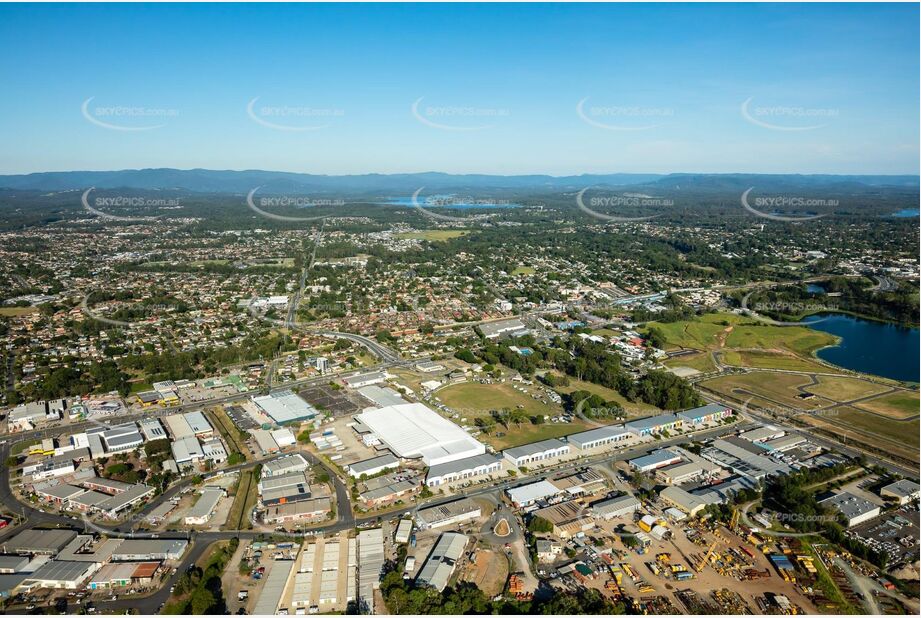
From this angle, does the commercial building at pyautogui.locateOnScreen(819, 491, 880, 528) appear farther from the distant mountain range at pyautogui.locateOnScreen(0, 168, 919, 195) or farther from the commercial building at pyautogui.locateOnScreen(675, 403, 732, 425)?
the distant mountain range at pyautogui.locateOnScreen(0, 168, 919, 195)

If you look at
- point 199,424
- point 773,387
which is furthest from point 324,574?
point 773,387

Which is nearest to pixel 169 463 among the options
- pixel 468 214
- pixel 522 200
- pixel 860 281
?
pixel 860 281

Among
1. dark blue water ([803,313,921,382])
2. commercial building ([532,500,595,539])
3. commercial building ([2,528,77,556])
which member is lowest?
dark blue water ([803,313,921,382])

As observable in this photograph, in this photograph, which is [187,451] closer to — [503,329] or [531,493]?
[531,493]

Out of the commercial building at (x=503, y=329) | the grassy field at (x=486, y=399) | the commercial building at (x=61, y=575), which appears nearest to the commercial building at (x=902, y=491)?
the grassy field at (x=486, y=399)

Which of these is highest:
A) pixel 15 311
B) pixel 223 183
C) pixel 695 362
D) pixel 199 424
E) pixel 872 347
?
pixel 223 183

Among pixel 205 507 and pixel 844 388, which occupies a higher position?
pixel 205 507

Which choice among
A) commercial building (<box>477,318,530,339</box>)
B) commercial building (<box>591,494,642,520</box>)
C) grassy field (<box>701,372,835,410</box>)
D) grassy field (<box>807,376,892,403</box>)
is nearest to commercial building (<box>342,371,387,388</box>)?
commercial building (<box>477,318,530,339</box>)

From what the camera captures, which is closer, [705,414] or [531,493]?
[531,493]
